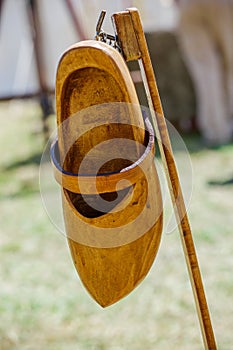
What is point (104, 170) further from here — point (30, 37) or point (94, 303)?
point (30, 37)

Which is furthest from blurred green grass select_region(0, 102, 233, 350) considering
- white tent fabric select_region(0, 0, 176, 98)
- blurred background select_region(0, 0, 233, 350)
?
white tent fabric select_region(0, 0, 176, 98)

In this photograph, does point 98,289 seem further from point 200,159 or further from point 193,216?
point 200,159

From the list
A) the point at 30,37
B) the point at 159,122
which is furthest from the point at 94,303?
the point at 30,37

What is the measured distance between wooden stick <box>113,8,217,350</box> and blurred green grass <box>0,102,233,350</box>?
84cm

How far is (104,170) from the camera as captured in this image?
1619 millimetres

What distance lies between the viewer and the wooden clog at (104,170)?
4.91ft

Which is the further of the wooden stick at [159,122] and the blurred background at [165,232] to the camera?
the blurred background at [165,232]

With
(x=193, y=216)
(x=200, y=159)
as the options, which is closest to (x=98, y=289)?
(x=193, y=216)

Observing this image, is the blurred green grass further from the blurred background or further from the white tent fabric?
the white tent fabric

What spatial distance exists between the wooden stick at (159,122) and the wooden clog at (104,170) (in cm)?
4

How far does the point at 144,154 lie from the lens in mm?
1506

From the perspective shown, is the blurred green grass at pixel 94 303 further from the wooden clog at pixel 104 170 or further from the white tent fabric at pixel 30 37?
the white tent fabric at pixel 30 37

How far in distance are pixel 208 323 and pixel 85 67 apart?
0.73 meters

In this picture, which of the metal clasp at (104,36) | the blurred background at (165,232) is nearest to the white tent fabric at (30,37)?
the blurred background at (165,232)
